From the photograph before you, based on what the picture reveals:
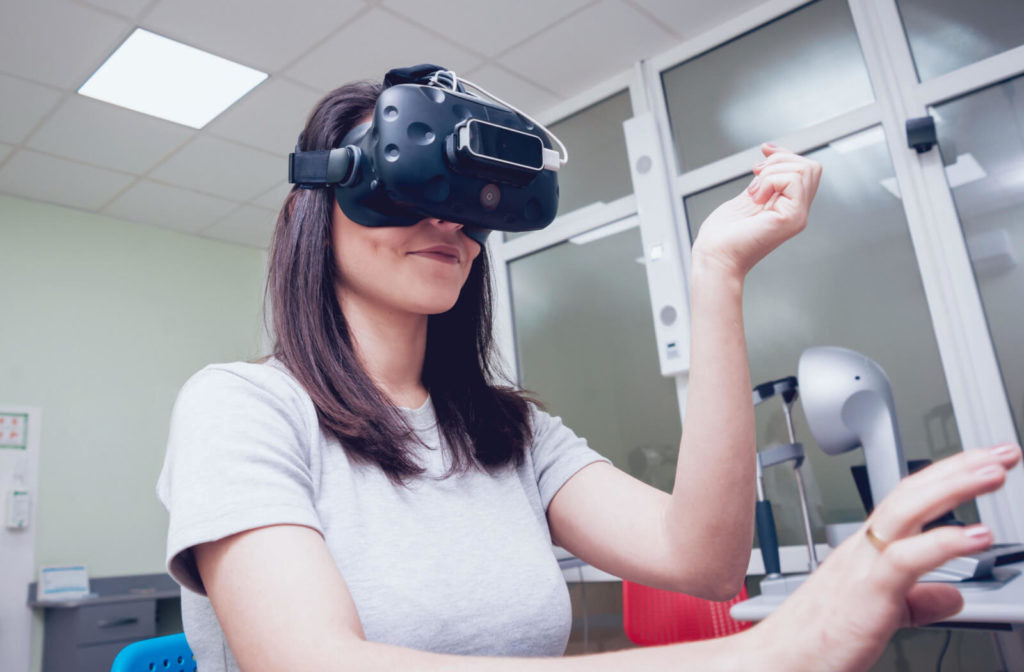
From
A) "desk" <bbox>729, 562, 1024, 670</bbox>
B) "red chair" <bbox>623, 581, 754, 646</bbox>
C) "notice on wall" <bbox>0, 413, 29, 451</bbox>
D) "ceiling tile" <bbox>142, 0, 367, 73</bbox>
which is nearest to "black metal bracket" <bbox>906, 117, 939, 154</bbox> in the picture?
"desk" <bbox>729, 562, 1024, 670</bbox>

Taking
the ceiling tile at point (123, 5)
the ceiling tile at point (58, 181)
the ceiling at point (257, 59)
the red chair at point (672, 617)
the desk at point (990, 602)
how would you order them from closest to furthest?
the desk at point (990, 602) < the red chair at point (672, 617) < the ceiling tile at point (123, 5) < the ceiling at point (257, 59) < the ceiling tile at point (58, 181)

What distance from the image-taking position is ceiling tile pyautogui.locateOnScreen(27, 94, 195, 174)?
3.17 meters

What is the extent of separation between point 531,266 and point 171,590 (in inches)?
96.7

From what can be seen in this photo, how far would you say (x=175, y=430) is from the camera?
67 centimetres

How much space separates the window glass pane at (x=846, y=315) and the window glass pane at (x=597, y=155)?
0.82 meters

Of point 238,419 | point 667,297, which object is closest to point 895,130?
point 667,297

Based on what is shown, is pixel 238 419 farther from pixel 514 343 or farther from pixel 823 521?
pixel 514 343

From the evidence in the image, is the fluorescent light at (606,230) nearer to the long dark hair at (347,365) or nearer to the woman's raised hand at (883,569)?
the long dark hair at (347,365)

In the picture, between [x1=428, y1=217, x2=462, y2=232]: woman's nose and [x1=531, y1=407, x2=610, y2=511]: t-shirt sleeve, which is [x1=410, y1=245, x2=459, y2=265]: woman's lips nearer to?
[x1=428, y1=217, x2=462, y2=232]: woman's nose

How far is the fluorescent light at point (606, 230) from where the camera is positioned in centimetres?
323

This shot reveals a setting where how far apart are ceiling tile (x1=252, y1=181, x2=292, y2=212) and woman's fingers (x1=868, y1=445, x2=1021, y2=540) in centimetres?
392

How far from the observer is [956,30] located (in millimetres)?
2533

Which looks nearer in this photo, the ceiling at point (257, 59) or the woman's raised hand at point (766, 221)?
the woman's raised hand at point (766, 221)

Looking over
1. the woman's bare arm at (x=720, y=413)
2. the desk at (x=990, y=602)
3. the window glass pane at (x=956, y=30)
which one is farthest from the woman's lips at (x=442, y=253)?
the window glass pane at (x=956, y=30)
